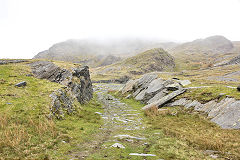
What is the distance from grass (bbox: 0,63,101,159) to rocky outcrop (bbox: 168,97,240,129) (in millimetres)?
16242

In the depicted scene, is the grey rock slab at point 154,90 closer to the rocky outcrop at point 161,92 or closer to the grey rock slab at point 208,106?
the rocky outcrop at point 161,92

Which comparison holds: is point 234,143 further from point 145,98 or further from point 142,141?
point 145,98

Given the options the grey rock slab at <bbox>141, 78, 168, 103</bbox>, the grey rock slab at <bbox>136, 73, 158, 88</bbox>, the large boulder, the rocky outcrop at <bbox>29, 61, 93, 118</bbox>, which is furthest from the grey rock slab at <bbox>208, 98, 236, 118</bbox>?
the large boulder

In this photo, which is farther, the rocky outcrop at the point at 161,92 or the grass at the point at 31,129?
the rocky outcrop at the point at 161,92

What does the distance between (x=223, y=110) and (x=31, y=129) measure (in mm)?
24238

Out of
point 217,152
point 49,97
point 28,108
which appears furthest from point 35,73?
point 217,152

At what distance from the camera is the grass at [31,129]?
1042 cm

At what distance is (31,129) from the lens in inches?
545

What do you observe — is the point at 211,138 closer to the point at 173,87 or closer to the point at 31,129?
the point at 31,129

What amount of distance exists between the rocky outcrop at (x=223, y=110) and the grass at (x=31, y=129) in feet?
53.3

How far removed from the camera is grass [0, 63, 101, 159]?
10.4 metres

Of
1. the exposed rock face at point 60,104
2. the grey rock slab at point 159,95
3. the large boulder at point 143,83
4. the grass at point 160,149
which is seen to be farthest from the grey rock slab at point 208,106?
the large boulder at point 143,83

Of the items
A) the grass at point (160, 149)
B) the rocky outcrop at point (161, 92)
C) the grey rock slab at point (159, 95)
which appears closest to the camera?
the grass at point (160, 149)

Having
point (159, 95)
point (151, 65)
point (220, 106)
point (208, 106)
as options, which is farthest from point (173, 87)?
point (151, 65)
